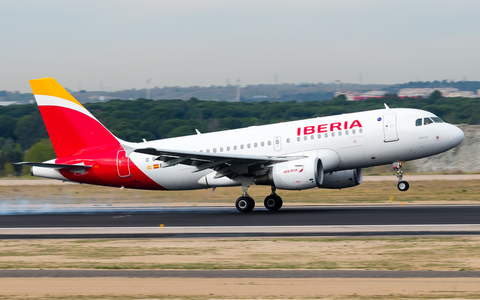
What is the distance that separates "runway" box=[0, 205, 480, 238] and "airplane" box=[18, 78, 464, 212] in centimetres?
159

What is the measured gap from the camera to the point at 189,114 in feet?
359

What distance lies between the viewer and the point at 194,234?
766 inches

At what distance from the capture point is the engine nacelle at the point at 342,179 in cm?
2780

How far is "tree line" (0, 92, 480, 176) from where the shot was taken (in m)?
88.2

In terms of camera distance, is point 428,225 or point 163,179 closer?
point 428,225

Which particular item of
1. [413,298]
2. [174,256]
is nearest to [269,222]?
[174,256]

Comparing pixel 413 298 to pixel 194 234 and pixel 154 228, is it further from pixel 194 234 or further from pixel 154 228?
pixel 154 228

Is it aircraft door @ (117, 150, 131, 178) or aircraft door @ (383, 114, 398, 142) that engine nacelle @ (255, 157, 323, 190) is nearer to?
aircraft door @ (383, 114, 398, 142)

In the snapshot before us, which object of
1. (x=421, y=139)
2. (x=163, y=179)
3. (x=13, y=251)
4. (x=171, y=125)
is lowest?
(x=13, y=251)

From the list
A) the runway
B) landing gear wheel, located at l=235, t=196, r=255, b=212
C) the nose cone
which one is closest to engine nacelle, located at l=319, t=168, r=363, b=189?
the runway

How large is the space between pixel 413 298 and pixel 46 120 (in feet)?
77.1

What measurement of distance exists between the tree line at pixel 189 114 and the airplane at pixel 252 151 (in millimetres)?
47847

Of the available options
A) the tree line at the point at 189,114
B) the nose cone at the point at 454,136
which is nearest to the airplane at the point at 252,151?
the nose cone at the point at 454,136

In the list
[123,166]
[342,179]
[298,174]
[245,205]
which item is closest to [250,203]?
[245,205]
